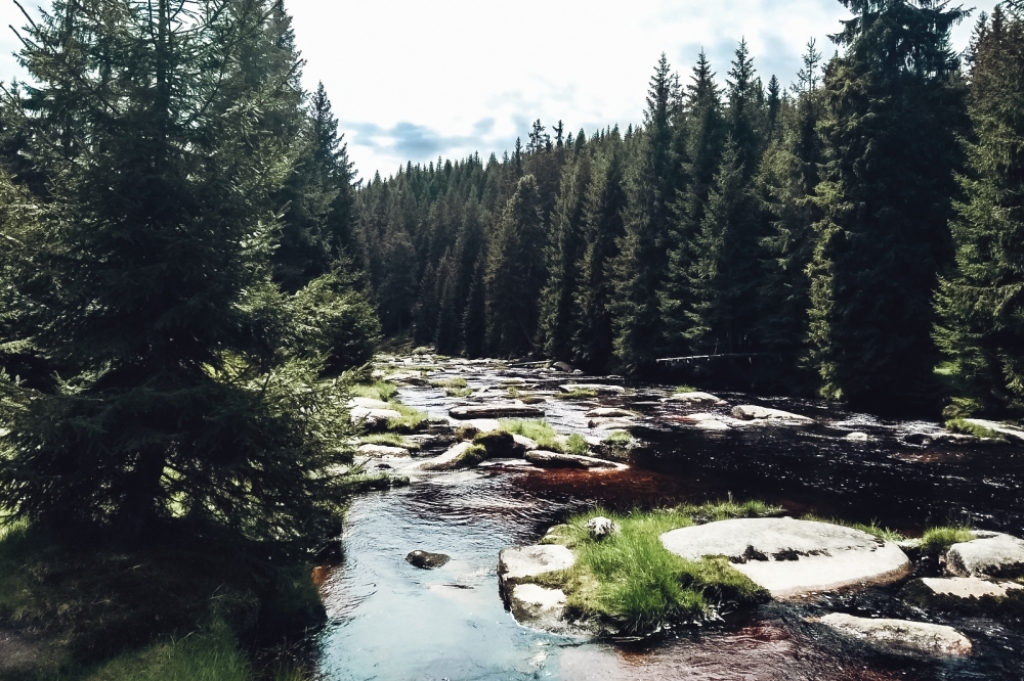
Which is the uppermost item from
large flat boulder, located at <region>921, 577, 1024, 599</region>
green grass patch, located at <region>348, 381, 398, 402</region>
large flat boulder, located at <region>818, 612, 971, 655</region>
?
green grass patch, located at <region>348, 381, 398, 402</region>

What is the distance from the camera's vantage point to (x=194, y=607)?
6590mm

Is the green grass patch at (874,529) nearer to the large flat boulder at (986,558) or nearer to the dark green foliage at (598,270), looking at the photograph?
the large flat boulder at (986,558)

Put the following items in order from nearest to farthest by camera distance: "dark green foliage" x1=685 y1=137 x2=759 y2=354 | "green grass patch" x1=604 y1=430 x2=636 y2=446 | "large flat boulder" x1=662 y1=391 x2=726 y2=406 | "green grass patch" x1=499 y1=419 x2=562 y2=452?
"green grass patch" x1=499 y1=419 x2=562 y2=452 < "green grass patch" x1=604 y1=430 x2=636 y2=446 < "large flat boulder" x1=662 y1=391 x2=726 y2=406 < "dark green foliage" x1=685 y1=137 x2=759 y2=354

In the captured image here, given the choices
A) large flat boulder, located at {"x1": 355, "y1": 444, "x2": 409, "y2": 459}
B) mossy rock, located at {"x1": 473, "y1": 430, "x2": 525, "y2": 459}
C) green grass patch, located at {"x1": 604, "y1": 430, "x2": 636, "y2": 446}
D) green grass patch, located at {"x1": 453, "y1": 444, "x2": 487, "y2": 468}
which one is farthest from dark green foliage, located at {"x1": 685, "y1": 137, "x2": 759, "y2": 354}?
large flat boulder, located at {"x1": 355, "y1": 444, "x2": 409, "y2": 459}

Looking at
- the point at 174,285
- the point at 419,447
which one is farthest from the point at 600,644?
the point at 419,447

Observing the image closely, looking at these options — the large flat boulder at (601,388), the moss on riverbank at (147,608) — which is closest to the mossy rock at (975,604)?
the moss on riverbank at (147,608)

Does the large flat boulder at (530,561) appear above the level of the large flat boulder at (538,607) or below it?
above

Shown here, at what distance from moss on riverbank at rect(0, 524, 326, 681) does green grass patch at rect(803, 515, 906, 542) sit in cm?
922

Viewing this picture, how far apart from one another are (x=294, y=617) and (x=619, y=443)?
12.7 m

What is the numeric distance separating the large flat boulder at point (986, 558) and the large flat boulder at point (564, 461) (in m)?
8.17

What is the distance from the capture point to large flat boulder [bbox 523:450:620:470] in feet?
52.9

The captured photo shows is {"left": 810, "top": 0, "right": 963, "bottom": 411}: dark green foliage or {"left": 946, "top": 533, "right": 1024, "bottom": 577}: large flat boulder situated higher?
{"left": 810, "top": 0, "right": 963, "bottom": 411}: dark green foliage

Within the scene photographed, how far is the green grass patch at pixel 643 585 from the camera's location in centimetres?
762

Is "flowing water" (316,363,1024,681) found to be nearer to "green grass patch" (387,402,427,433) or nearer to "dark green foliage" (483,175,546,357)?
"green grass patch" (387,402,427,433)
